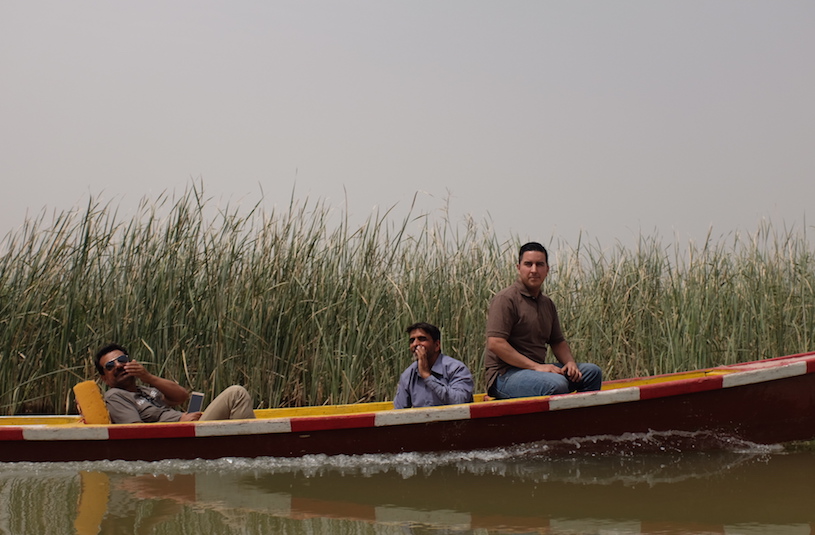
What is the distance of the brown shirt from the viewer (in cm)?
459

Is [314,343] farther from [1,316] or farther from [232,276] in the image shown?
[1,316]

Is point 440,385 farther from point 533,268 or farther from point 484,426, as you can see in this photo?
point 533,268

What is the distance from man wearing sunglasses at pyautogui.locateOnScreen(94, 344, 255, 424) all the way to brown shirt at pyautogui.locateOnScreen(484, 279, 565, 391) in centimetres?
155

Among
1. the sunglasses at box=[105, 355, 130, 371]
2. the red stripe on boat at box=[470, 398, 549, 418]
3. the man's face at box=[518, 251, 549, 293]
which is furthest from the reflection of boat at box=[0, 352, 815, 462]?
the man's face at box=[518, 251, 549, 293]

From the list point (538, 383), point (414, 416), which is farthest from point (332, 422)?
point (538, 383)

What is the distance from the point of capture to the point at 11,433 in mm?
4711

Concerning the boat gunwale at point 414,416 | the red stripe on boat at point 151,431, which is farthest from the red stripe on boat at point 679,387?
the red stripe on boat at point 151,431

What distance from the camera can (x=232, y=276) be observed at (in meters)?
6.53

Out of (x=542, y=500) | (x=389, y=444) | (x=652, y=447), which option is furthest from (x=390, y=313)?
(x=542, y=500)

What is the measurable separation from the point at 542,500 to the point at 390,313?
2954 mm

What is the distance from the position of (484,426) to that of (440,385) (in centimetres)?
35

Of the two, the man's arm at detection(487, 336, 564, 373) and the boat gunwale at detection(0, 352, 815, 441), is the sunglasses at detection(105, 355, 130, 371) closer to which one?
the boat gunwale at detection(0, 352, 815, 441)

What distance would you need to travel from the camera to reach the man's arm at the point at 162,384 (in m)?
4.79

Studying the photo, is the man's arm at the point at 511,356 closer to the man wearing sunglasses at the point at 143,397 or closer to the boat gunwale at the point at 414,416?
the boat gunwale at the point at 414,416
